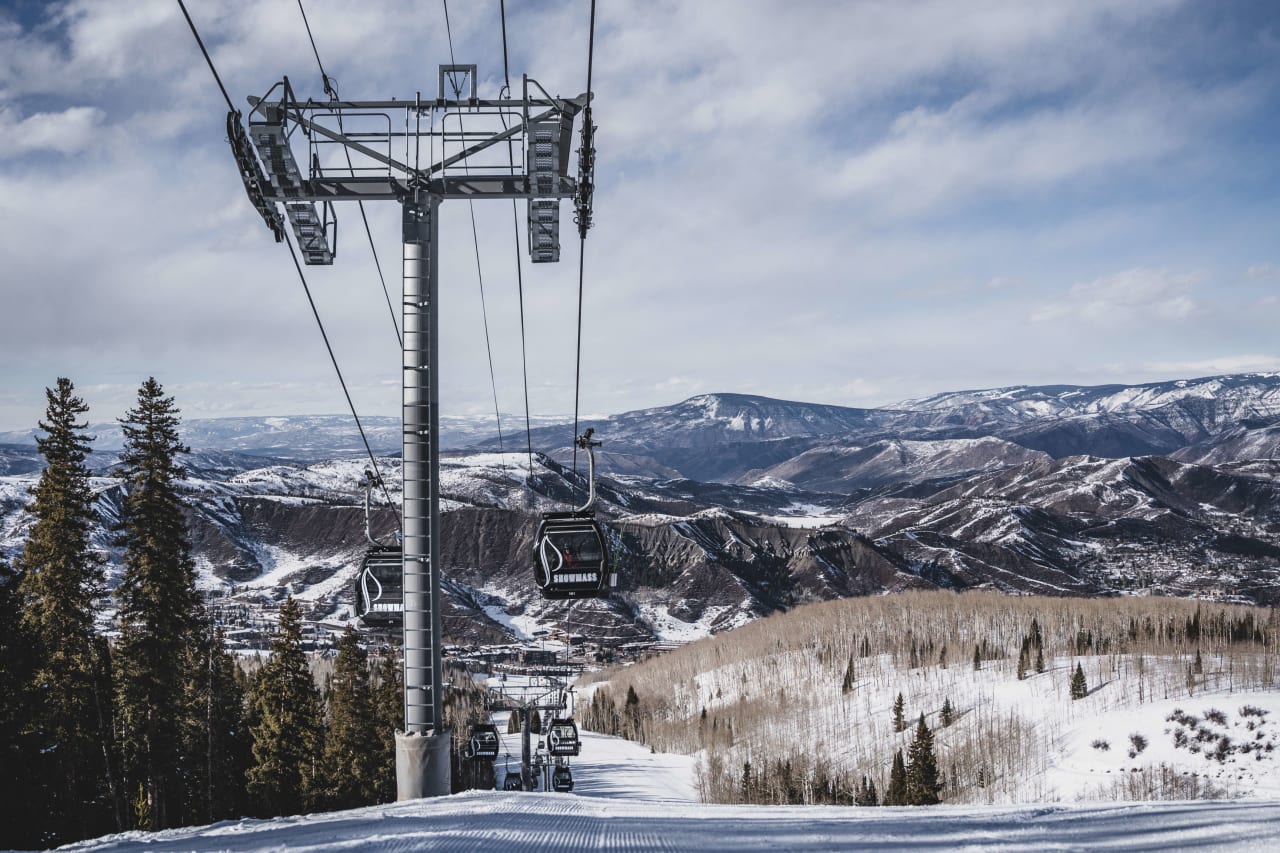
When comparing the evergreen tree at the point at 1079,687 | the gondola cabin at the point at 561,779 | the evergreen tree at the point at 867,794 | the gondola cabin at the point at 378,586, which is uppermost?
the gondola cabin at the point at 378,586

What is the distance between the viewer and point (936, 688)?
60094mm

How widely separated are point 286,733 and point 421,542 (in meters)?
28.2

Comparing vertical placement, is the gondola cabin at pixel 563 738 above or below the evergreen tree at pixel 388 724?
below

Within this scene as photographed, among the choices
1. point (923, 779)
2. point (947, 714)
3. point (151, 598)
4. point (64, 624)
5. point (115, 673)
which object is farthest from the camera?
point (947, 714)

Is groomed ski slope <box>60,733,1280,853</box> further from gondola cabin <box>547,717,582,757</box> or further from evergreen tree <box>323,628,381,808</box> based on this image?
gondola cabin <box>547,717,582,757</box>

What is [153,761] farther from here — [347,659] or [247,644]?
[247,644]

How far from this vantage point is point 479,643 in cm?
16688

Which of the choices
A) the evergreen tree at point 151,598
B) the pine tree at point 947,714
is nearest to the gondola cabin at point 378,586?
the evergreen tree at point 151,598

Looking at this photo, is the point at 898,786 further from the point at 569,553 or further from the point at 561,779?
the point at 569,553

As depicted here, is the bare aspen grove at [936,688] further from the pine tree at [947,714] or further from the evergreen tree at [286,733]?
the evergreen tree at [286,733]

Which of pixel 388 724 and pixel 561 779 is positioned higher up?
pixel 388 724

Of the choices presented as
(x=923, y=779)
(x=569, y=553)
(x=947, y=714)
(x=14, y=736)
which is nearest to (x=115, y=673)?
(x=14, y=736)

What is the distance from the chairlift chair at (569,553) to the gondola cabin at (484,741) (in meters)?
27.3

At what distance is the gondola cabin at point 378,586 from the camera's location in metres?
16.3
